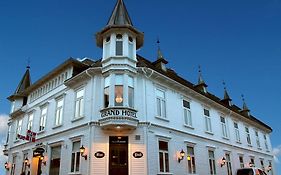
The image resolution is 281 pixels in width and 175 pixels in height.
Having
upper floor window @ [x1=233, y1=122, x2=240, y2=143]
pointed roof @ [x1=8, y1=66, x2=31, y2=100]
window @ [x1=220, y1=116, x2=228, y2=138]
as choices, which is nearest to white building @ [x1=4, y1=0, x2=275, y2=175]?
window @ [x1=220, y1=116, x2=228, y2=138]

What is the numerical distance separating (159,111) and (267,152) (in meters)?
23.1

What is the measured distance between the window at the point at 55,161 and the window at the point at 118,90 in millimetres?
6085

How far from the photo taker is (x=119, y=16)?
19.6 meters

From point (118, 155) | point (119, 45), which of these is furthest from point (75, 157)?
point (119, 45)

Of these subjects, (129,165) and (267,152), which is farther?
(267,152)

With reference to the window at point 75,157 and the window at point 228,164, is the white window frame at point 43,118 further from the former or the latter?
the window at point 228,164

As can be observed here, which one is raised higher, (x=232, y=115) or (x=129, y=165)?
(x=232, y=115)

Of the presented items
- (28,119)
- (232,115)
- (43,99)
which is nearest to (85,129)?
(43,99)

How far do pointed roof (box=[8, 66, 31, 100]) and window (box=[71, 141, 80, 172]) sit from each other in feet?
41.8

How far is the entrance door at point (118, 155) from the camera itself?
16.2 m

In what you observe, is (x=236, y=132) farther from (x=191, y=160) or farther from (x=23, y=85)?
(x=23, y=85)

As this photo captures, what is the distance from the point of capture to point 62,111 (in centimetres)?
2047

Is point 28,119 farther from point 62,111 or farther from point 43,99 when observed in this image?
point 62,111

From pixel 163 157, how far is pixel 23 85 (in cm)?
1950
